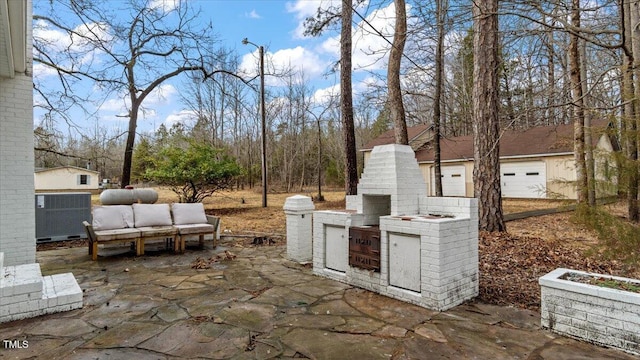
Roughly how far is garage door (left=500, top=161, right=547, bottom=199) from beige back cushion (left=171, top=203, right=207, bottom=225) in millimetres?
15211

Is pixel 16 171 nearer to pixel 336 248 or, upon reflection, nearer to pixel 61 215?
pixel 61 215

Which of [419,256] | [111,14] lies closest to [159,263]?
[419,256]

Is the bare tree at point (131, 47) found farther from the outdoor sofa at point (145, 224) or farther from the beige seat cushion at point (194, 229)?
the beige seat cushion at point (194, 229)

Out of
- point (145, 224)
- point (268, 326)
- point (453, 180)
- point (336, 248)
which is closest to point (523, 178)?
point (453, 180)

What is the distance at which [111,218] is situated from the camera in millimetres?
5816

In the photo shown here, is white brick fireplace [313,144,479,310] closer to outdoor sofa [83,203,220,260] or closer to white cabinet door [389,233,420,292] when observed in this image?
white cabinet door [389,233,420,292]

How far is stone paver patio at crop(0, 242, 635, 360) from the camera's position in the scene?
2.52 meters

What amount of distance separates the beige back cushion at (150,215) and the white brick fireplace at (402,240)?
3232 millimetres

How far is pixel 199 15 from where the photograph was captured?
10.8 metres

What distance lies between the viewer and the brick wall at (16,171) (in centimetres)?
472

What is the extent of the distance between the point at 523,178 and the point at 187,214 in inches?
635

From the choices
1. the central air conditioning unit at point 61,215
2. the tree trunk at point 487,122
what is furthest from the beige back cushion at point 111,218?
the tree trunk at point 487,122

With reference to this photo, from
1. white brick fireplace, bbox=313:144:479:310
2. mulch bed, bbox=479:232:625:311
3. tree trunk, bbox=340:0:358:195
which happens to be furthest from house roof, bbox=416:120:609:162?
white brick fireplace, bbox=313:144:479:310

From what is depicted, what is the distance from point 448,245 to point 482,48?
4.71 m
